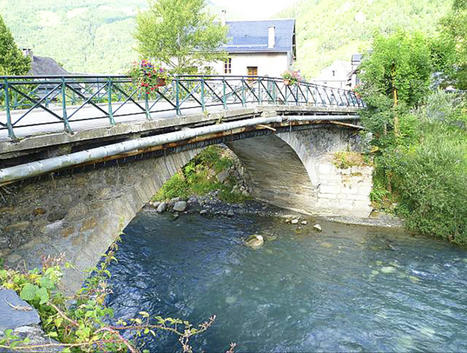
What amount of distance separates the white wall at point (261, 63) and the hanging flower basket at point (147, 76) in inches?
873

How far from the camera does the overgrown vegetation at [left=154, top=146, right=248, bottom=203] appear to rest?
A: 17203mm

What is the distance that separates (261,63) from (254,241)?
19.1 m

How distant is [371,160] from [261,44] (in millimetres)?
16675

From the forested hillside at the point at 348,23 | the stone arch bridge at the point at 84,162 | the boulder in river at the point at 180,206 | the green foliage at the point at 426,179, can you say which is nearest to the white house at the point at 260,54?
the green foliage at the point at 426,179

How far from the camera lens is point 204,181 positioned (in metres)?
18.0

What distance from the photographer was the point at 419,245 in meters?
12.3

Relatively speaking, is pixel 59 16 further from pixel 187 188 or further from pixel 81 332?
pixel 81 332

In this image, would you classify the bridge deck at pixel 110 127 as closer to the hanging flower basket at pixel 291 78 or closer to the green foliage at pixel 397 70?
the hanging flower basket at pixel 291 78

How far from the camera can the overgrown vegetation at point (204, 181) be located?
56.4ft

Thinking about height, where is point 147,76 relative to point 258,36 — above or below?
below

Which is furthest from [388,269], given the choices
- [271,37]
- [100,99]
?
[271,37]

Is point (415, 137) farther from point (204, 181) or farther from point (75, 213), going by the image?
point (75, 213)

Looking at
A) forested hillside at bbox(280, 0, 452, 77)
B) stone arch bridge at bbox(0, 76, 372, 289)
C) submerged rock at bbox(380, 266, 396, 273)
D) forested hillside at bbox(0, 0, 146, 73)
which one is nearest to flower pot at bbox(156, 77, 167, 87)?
stone arch bridge at bbox(0, 76, 372, 289)

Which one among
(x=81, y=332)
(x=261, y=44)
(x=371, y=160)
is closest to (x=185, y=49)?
(x=261, y=44)
